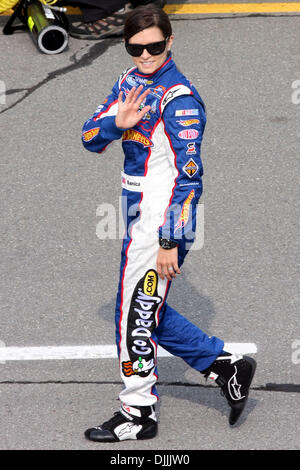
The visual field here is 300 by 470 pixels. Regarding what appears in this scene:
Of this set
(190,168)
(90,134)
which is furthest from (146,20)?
(190,168)

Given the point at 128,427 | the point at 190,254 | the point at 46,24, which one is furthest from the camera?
the point at 46,24

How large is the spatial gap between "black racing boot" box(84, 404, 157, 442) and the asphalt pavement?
0.05 metres

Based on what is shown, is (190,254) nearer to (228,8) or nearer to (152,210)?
(152,210)

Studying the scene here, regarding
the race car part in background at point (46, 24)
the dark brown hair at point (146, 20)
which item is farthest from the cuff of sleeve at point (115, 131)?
the race car part in background at point (46, 24)

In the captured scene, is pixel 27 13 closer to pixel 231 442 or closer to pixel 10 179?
pixel 10 179

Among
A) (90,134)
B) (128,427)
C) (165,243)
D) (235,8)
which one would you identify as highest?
(235,8)

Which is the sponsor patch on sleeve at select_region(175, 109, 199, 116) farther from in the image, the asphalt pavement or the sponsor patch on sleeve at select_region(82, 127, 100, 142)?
the asphalt pavement

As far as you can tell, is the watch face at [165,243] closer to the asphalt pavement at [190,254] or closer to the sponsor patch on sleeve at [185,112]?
the sponsor patch on sleeve at [185,112]

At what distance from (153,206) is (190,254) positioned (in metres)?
1.79

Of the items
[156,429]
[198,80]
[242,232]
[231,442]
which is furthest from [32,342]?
[198,80]

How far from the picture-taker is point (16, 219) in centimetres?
615

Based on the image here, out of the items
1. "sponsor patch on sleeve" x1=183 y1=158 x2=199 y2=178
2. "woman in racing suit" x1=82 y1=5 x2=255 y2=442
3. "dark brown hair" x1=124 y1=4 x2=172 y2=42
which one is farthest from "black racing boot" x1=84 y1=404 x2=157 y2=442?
"dark brown hair" x1=124 y1=4 x2=172 y2=42

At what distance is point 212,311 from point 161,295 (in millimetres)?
1233

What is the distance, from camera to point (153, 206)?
13.1 ft
